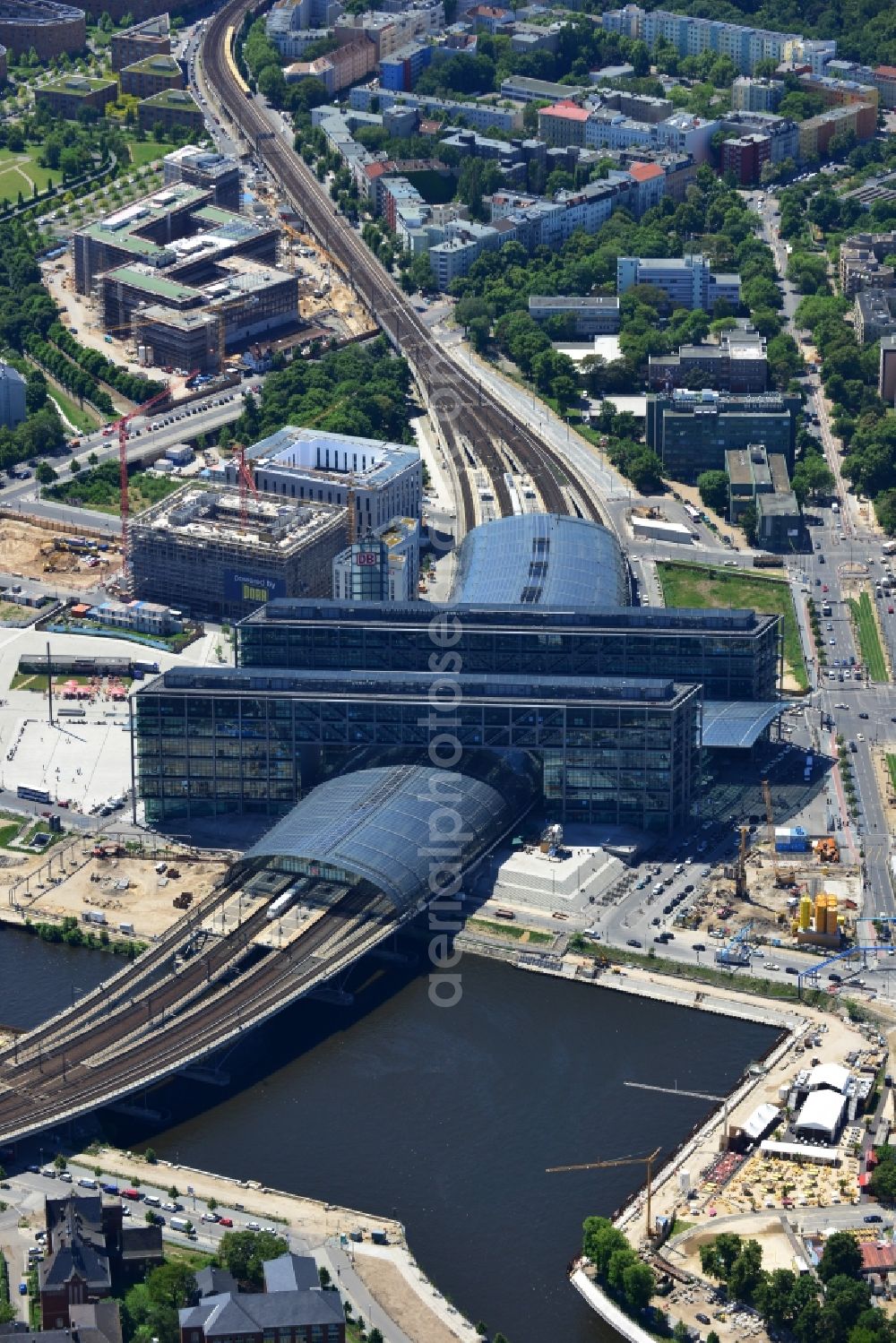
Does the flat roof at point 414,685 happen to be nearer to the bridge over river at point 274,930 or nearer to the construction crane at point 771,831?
the bridge over river at point 274,930

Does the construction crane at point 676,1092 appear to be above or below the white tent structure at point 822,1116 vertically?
below

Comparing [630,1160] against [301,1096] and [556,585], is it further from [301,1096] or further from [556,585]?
Answer: [556,585]

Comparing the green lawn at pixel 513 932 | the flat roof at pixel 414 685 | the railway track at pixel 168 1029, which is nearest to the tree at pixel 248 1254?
the railway track at pixel 168 1029

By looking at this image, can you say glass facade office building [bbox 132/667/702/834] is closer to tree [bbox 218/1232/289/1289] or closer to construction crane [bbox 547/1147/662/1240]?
construction crane [bbox 547/1147/662/1240]

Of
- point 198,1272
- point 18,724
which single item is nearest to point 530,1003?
point 198,1272

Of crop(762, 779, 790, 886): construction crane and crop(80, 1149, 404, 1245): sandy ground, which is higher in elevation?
crop(80, 1149, 404, 1245): sandy ground

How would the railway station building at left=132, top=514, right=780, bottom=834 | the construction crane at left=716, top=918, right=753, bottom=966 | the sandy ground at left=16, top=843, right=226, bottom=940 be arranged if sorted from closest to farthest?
the construction crane at left=716, top=918, right=753, bottom=966 → the sandy ground at left=16, top=843, right=226, bottom=940 → the railway station building at left=132, top=514, right=780, bottom=834

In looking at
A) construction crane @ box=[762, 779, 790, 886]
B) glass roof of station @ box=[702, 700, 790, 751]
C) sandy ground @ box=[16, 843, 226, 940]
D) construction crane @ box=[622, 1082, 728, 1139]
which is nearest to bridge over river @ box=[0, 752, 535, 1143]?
sandy ground @ box=[16, 843, 226, 940]
